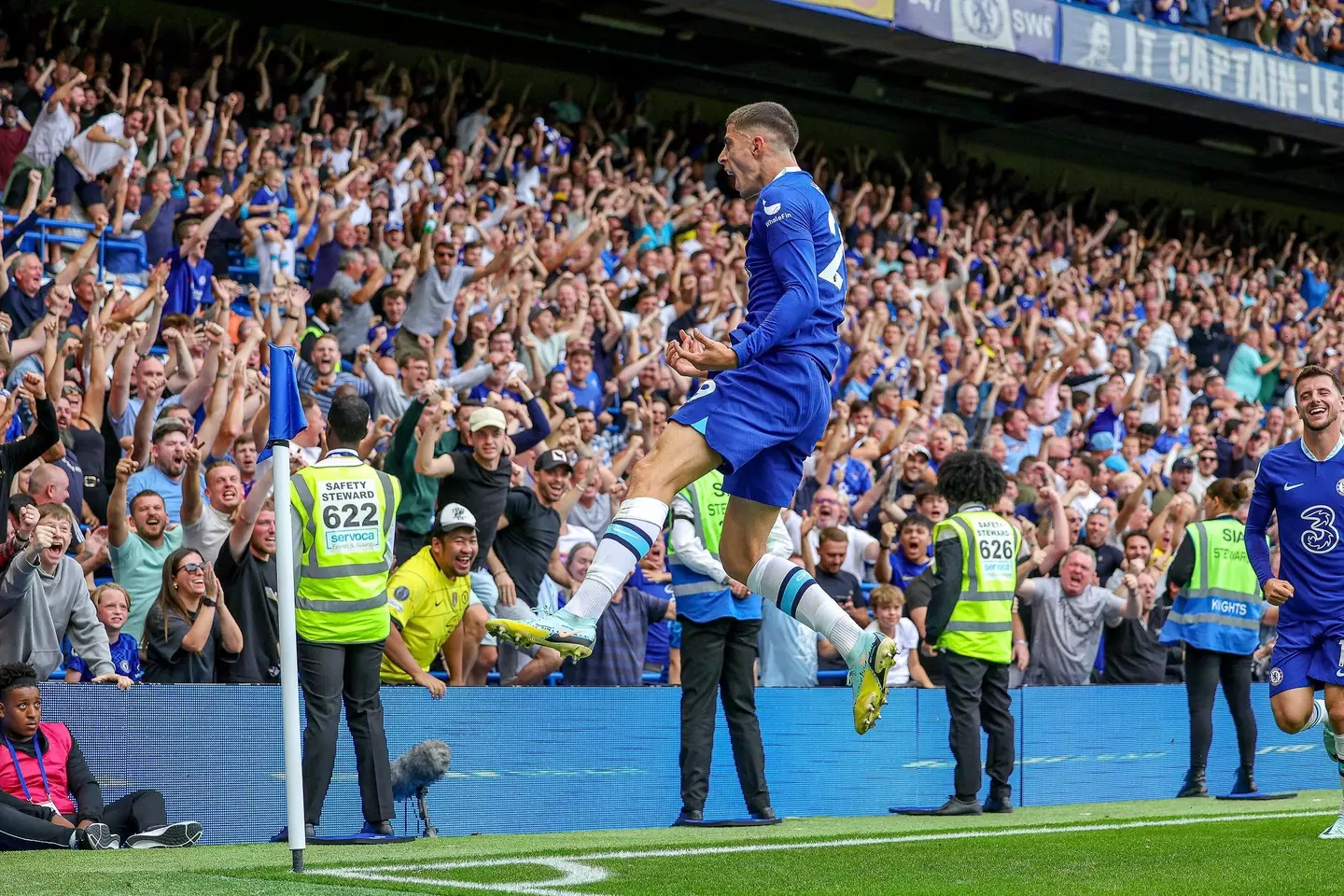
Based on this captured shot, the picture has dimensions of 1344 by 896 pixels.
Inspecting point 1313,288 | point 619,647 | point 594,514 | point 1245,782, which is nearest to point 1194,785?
point 1245,782

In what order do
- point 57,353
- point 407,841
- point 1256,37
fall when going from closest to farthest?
point 407,841 → point 57,353 → point 1256,37

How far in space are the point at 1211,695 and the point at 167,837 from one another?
680cm

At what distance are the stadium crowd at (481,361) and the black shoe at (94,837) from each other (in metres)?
1.09

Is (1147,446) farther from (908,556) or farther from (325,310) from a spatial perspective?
(325,310)

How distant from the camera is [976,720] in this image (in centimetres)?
968

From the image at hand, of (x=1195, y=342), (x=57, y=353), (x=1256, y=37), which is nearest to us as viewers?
(x=57, y=353)

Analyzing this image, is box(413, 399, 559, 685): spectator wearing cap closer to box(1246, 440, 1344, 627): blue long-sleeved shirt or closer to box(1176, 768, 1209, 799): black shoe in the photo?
box(1246, 440, 1344, 627): blue long-sleeved shirt

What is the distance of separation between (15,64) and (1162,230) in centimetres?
1969

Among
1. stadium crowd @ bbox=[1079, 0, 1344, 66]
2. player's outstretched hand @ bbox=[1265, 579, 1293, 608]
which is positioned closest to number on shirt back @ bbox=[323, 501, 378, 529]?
player's outstretched hand @ bbox=[1265, 579, 1293, 608]

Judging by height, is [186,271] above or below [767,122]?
below

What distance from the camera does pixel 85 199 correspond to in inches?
567

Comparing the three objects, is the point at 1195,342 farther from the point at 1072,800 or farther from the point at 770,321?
the point at 770,321

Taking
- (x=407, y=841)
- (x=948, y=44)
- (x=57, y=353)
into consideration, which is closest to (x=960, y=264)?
(x=948, y=44)

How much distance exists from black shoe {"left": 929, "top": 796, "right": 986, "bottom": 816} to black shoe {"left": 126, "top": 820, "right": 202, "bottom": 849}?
169 inches
